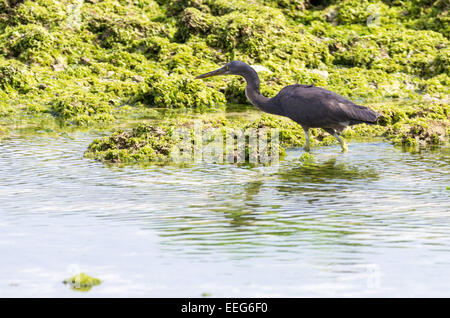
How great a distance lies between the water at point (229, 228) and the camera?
6.15 meters

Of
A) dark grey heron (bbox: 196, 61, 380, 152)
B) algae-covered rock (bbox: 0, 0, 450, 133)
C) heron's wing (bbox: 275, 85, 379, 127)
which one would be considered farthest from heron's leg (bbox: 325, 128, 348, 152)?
algae-covered rock (bbox: 0, 0, 450, 133)

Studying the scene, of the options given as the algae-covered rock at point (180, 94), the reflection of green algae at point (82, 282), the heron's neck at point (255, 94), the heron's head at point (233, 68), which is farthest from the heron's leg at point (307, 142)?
the reflection of green algae at point (82, 282)

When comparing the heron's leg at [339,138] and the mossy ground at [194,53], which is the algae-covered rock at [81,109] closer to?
the mossy ground at [194,53]

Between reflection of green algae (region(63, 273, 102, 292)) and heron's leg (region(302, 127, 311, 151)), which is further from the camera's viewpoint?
heron's leg (region(302, 127, 311, 151))

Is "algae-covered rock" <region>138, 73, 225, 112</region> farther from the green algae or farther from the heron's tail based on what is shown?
the heron's tail

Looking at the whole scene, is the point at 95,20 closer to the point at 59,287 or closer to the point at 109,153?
the point at 109,153

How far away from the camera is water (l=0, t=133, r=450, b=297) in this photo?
615 centimetres

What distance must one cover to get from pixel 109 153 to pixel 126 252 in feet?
16.2

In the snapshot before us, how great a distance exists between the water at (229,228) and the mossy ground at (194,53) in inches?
225

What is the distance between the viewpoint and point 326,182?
33.3 feet

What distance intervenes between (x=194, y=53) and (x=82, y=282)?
1421 centimetres

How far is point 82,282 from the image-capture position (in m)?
6.08

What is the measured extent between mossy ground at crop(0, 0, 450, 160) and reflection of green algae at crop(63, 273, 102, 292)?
9.58 metres
